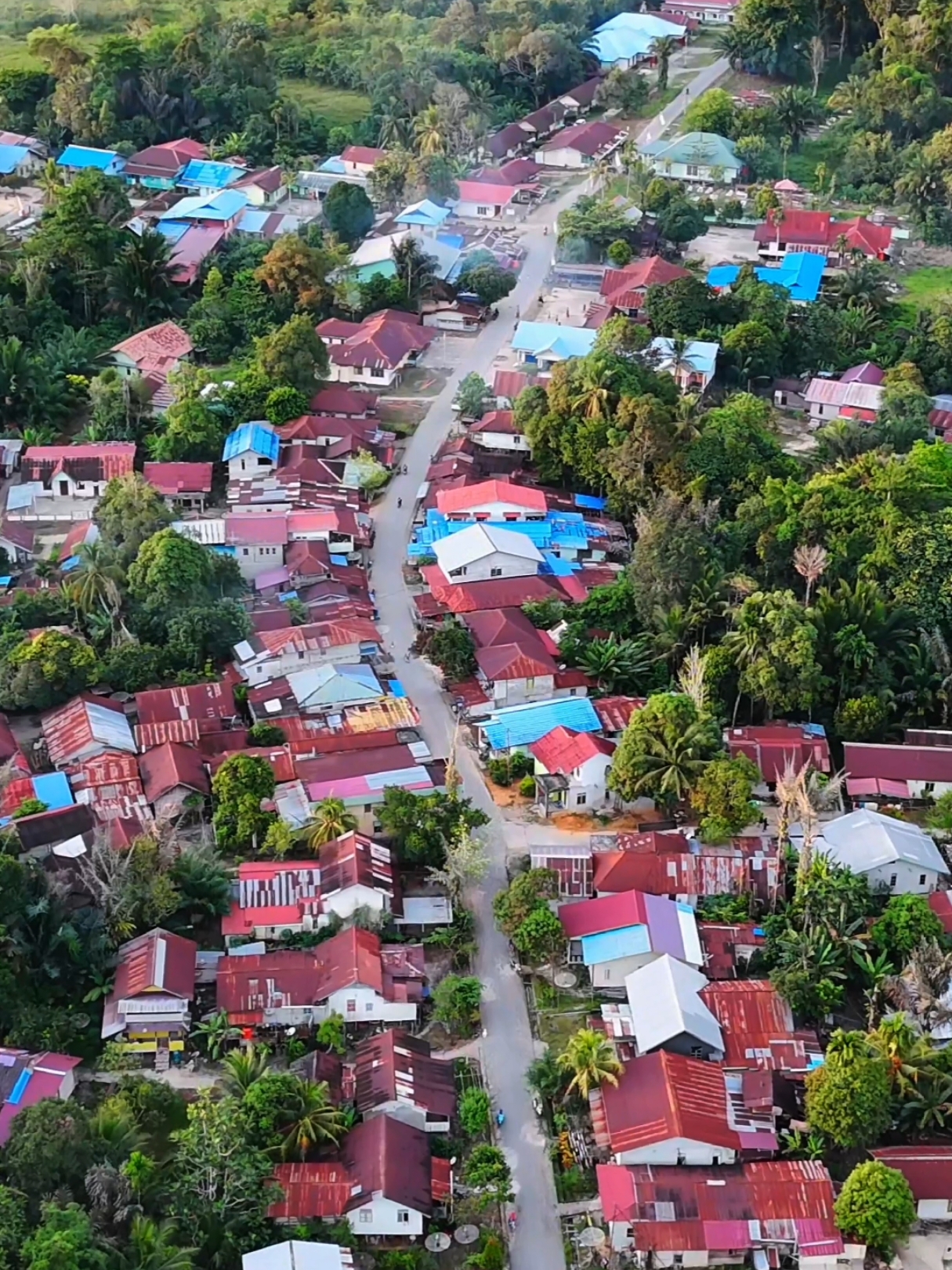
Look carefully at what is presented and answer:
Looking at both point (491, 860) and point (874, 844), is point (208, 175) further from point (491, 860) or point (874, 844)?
point (874, 844)

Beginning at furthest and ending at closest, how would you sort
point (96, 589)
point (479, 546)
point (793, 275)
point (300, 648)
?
point (793, 275) → point (479, 546) → point (96, 589) → point (300, 648)

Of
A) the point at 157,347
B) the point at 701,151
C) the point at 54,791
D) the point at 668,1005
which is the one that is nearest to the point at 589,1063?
the point at 668,1005

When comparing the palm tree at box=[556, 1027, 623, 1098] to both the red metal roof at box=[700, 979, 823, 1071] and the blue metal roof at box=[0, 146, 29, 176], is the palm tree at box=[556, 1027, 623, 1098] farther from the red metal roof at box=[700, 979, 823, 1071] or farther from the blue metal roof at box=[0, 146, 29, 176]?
the blue metal roof at box=[0, 146, 29, 176]

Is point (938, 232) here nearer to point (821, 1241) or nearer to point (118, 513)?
point (118, 513)

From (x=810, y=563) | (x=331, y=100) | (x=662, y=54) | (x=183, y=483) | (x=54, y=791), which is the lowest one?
(x=331, y=100)

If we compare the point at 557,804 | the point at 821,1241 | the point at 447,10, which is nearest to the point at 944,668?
the point at 557,804

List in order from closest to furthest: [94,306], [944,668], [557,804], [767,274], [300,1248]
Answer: [300,1248] → [557,804] → [944,668] → [94,306] → [767,274]

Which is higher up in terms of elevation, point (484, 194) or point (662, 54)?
point (662, 54)

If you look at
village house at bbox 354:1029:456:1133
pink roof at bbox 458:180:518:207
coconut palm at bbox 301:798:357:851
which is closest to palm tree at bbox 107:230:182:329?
pink roof at bbox 458:180:518:207
